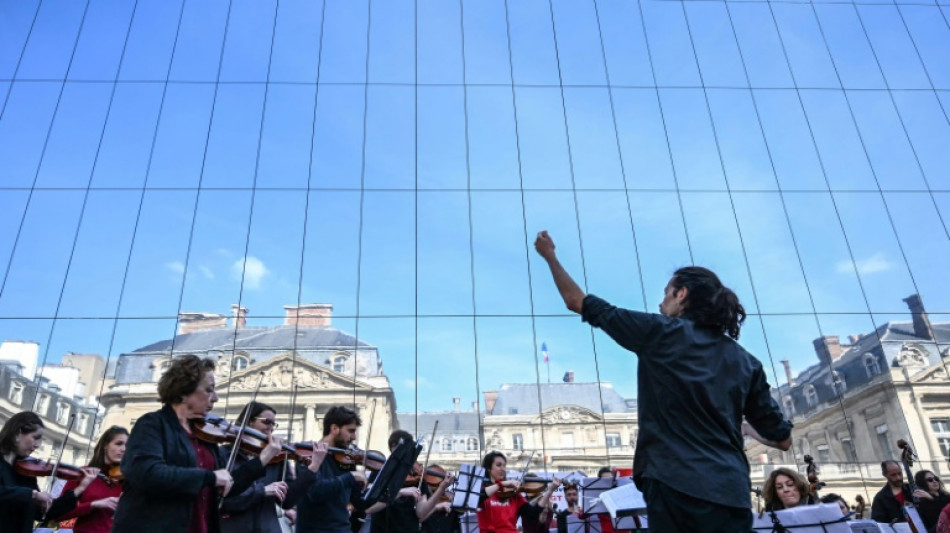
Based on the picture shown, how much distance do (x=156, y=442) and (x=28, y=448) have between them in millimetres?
1836

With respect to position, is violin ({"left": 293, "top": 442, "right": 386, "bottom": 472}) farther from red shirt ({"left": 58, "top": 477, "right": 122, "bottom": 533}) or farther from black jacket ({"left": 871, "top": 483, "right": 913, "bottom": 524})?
black jacket ({"left": 871, "top": 483, "right": 913, "bottom": 524})

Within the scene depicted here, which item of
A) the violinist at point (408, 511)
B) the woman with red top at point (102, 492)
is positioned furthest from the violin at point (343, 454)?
the woman with red top at point (102, 492)

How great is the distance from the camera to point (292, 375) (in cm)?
1054

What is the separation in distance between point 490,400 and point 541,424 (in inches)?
42.7

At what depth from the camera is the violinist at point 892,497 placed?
649 centimetres

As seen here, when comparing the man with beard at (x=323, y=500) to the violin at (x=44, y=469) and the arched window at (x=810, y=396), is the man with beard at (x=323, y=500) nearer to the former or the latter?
the violin at (x=44, y=469)

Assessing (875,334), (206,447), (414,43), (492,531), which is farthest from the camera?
(414,43)

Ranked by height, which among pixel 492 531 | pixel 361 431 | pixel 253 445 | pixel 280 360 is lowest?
pixel 492 531

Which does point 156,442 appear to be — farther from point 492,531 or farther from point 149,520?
point 492,531

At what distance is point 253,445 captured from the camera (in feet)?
11.7

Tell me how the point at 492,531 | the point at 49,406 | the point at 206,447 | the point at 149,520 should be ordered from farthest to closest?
the point at 49,406
the point at 492,531
the point at 206,447
the point at 149,520

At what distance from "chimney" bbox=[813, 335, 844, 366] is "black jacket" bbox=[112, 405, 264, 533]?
11.2 meters

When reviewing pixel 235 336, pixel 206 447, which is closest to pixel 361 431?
pixel 235 336

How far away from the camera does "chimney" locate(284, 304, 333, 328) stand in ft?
34.9
